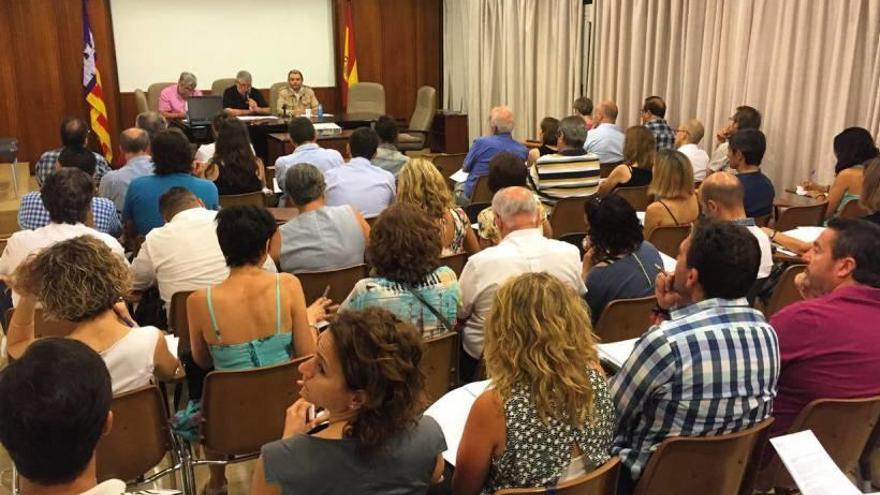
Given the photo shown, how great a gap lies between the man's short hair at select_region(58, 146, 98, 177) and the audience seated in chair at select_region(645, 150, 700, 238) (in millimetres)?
3792

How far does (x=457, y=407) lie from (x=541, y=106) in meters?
8.20

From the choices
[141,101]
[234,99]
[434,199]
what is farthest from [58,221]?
[141,101]

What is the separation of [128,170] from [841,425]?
447 centimetres

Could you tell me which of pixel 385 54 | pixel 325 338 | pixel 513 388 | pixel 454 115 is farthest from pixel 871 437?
pixel 385 54

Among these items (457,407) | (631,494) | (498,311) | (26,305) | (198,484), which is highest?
(498,311)

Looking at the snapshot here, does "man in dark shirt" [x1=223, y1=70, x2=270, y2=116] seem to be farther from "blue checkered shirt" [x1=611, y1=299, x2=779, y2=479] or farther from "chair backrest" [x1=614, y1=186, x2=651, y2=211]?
"blue checkered shirt" [x1=611, y1=299, x2=779, y2=479]

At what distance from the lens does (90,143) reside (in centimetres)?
987

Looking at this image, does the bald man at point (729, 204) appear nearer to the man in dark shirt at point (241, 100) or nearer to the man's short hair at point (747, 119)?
the man's short hair at point (747, 119)

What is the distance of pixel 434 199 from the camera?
12.8 ft

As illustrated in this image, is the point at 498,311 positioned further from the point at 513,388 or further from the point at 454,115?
the point at 454,115

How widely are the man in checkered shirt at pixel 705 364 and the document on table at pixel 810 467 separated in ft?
0.37

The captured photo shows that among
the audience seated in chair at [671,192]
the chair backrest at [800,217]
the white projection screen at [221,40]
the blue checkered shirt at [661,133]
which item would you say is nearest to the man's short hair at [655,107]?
the blue checkered shirt at [661,133]

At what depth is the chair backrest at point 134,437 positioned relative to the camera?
7.18 ft

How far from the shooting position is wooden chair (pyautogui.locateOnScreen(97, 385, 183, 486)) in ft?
7.18
